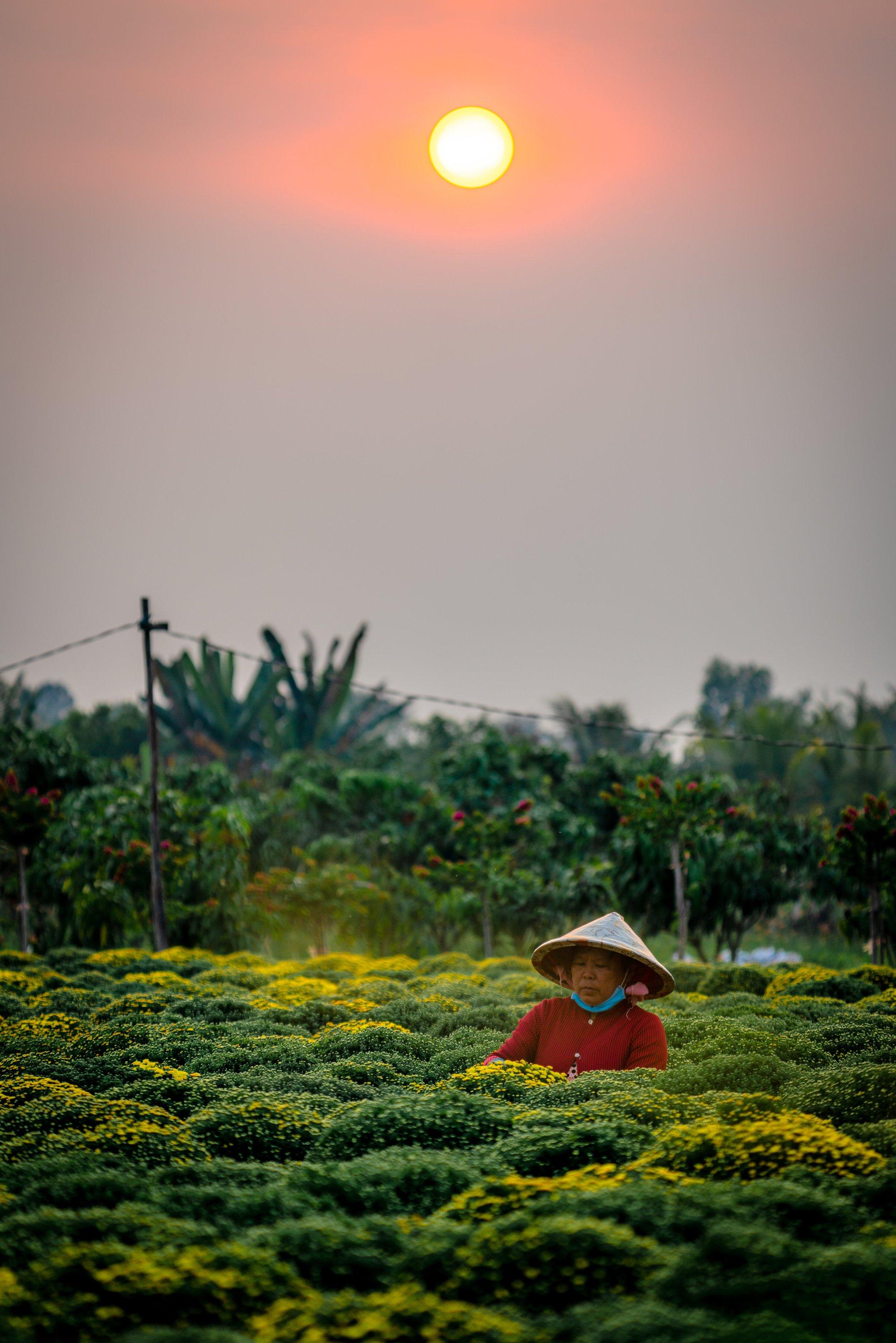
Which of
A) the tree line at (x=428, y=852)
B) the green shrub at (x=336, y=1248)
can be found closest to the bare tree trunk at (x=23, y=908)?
the tree line at (x=428, y=852)

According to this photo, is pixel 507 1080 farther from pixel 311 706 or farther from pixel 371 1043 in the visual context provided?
pixel 311 706

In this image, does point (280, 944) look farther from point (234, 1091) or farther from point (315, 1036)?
point (234, 1091)

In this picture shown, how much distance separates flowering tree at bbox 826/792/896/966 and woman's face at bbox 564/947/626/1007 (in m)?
6.58

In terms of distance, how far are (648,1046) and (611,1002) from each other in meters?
0.25

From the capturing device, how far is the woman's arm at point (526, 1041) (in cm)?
484

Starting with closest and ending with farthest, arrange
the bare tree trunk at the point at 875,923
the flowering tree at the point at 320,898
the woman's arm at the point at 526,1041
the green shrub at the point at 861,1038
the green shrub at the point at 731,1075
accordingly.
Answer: the green shrub at the point at 731,1075 → the woman's arm at the point at 526,1041 → the green shrub at the point at 861,1038 → the bare tree trunk at the point at 875,923 → the flowering tree at the point at 320,898

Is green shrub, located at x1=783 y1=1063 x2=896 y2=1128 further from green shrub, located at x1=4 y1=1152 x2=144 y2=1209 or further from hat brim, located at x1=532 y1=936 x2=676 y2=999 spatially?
green shrub, located at x1=4 y1=1152 x2=144 y2=1209

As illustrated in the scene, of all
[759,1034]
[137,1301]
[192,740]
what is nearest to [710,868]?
[759,1034]

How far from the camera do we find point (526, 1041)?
4.86 metres

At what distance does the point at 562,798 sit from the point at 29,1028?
1294cm

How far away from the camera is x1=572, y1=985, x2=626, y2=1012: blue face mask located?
4.77 metres

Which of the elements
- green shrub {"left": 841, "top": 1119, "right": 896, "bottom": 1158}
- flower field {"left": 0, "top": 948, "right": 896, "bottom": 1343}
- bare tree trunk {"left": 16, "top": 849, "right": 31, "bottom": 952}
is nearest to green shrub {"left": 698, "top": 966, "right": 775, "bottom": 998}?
flower field {"left": 0, "top": 948, "right": 896, "bottom": 1343}

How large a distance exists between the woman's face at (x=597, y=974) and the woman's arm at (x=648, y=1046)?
0.20 meters

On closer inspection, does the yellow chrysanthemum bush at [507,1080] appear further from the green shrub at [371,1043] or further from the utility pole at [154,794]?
the utility pole at [154,794]
